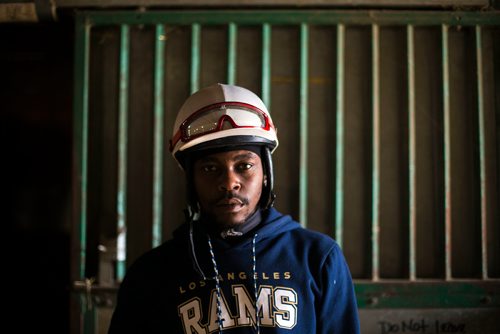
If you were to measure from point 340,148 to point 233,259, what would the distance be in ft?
3.57

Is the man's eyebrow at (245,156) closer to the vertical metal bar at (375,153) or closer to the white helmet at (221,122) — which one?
the white helmet at (221,122)

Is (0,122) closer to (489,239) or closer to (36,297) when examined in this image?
(36,297)

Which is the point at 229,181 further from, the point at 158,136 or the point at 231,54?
the point at 231,54

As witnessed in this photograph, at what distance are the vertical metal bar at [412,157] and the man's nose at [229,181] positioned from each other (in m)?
1.22

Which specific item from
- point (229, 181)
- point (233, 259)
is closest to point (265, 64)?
point (229, 181)

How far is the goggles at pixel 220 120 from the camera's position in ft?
5.57

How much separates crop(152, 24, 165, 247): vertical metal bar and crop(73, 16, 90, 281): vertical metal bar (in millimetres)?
391

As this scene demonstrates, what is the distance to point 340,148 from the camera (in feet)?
8.00

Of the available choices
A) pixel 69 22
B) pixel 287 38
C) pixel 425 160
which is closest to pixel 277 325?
pixel 425 160

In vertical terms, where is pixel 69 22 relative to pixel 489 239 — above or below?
above

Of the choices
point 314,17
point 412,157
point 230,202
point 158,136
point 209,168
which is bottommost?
point 230,202

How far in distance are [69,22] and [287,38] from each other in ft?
4.39

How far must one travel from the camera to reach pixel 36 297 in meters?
4.10

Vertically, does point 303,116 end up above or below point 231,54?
below
